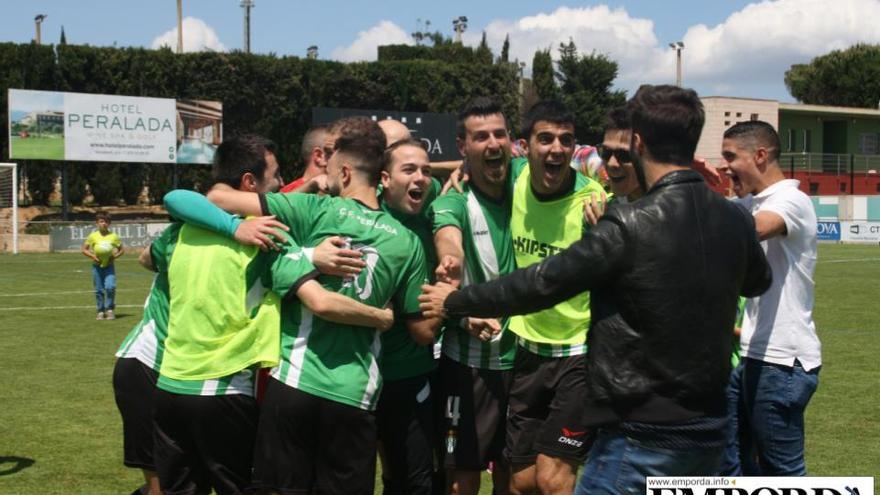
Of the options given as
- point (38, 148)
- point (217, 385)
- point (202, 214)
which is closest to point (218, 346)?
point (217, 385)

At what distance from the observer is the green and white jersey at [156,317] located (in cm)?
536

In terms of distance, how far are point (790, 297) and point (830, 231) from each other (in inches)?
1791

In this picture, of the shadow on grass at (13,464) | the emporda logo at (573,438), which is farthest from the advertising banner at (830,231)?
the emporda logo at (573,438)

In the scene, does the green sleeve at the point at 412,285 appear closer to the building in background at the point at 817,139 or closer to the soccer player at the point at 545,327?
the soccer player at the point at 545,327

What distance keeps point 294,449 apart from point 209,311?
30.0 inches

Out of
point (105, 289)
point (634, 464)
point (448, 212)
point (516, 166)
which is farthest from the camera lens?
point (105, 289)

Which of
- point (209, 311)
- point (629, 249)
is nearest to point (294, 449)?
point (209, 311)

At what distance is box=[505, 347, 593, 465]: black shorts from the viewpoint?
18.5ft

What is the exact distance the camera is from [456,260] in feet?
17.3

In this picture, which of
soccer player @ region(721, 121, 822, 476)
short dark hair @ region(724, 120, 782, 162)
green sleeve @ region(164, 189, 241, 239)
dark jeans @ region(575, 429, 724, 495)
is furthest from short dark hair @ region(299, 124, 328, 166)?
dark jeans @ region(575, 429, 724, 495)

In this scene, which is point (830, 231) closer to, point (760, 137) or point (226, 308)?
point (760, 137)

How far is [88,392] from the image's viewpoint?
11.8m

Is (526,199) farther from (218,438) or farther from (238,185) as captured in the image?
(218,438)

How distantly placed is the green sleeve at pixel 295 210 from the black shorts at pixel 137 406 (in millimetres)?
1282
